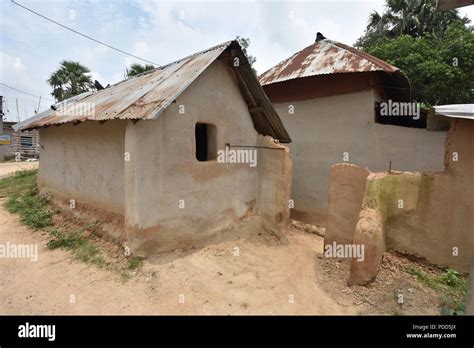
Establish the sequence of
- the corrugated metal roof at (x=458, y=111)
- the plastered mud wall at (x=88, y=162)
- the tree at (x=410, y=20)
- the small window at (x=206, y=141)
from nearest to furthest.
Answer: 1. the corrugated metal roof at (x=458, y=111)
2. the plastered mud wall at (x=88, y=162)
3. the small window at (x=206, y=141)
4. the tree at (x=410, y=20)

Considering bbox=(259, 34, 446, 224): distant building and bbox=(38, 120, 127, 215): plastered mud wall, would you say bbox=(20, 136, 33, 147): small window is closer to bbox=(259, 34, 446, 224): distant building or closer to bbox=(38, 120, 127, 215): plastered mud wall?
bbox=(38, 120, 127, 215): plastered mud wall

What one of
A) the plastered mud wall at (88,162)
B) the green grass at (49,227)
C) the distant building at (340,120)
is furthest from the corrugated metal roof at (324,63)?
the green grass at (49,227)

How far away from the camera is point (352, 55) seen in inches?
338

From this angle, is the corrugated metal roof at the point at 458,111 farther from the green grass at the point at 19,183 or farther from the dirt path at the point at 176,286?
the green grass at the point at 19,183

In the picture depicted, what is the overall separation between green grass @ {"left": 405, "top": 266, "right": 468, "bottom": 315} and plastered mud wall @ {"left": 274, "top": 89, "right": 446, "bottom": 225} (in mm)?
3448

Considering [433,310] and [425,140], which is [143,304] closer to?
[433,310]

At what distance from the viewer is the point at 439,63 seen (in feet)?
38.9

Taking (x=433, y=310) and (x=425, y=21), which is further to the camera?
(x=425, y=21)

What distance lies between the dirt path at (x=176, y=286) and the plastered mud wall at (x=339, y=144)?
12.1ft

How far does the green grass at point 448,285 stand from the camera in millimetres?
3971

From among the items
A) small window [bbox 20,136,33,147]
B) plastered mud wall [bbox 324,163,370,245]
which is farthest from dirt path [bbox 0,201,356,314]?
small window [bbox 20,136,33,147]

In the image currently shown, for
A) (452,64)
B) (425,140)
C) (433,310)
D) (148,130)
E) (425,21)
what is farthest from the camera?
(425,21)
